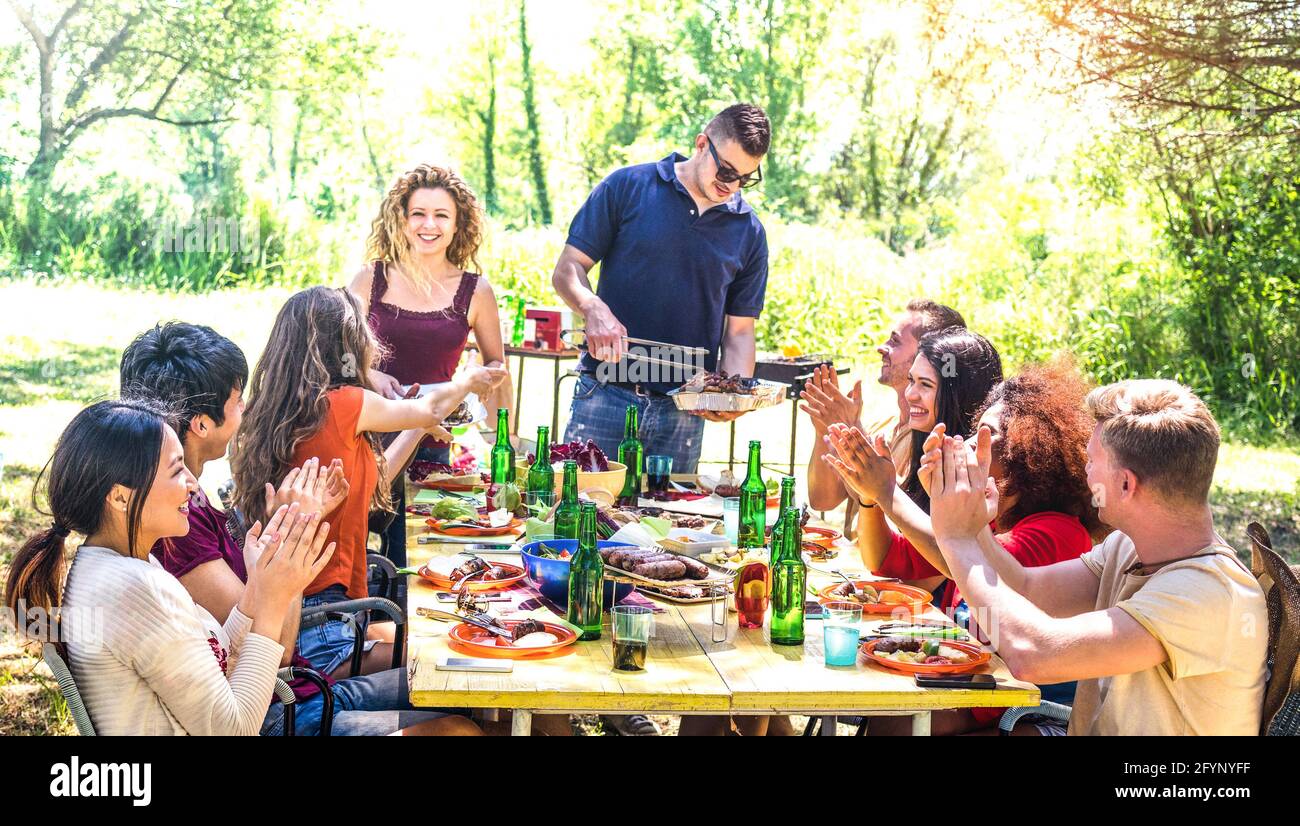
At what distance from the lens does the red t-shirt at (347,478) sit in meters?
3.19

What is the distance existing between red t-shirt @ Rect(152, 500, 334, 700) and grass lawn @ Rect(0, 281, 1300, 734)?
1716mm

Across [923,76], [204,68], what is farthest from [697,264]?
[923,76]

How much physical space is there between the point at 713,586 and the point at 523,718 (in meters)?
0.71

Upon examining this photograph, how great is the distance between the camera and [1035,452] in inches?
114

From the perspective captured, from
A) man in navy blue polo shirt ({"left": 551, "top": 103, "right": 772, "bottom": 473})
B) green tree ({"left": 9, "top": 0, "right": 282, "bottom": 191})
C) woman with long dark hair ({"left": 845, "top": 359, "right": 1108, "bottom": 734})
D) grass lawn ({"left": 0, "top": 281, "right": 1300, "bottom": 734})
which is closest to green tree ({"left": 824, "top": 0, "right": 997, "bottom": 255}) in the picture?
green tree ({"left": 9, "top": 0, "right": 282, "bottom": 191})

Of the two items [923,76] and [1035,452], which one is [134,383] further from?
[923,76]

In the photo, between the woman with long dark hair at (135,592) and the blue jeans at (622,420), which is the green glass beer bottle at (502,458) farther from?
the woman with long dark hair at (135,592)

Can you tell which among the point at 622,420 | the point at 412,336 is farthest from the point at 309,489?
the point at 622,420

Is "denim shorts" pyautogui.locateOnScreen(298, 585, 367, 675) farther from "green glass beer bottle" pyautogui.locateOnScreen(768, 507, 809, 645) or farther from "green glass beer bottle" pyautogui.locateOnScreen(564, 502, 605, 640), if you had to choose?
"green glass beer bottle" pyautogui.locateOnScreen(768, 507, 809, 645)

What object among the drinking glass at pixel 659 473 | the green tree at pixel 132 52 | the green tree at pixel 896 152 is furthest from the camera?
the green tree at pixel 896 152

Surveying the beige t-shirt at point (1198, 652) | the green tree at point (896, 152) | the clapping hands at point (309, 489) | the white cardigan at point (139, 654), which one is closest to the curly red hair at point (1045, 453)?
the beige t-shirt at point (1198, 652)

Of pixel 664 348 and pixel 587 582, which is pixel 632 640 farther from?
pixel 664 348

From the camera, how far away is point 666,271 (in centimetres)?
483

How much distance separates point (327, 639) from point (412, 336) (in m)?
1.73
